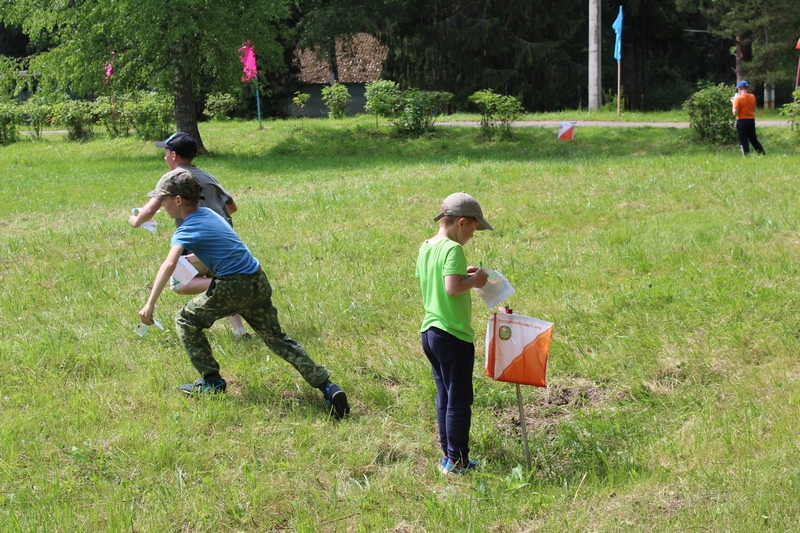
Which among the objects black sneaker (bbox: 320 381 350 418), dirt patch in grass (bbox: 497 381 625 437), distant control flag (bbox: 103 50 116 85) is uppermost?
distant control flag (bbox: 103 50 116 85)

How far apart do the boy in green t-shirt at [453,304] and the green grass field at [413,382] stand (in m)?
0.42

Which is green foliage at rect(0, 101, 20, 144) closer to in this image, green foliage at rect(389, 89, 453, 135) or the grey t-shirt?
green foliage at rect(389, 89, 453, 135)

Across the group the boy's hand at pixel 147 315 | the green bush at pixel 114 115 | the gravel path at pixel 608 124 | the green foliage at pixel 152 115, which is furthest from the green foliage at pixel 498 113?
the boy's hand at pixel 147 315

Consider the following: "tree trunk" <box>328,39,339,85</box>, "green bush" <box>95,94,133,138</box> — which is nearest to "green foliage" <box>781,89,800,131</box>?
"green bush" <box>95,94,133,138</box>

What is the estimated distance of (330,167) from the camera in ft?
66.8

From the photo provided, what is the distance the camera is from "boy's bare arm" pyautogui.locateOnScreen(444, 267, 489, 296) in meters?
4.40

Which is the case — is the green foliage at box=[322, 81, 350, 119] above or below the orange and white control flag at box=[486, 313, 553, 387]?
above

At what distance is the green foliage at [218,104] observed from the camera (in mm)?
35625

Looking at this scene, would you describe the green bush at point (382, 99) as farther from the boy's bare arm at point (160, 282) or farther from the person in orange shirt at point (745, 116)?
the boy's bare arm at point (160, 282)

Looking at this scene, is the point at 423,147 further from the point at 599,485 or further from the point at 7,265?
the point at 599,485

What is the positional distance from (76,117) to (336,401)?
28.5 metres

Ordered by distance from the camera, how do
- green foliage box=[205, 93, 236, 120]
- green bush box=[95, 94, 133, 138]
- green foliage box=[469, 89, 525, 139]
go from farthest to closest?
green foliage box=[205, 93, 236, 120] → green bush box=[95, 94, 133, 138] → green foliage box=[469, 89, 525, 139]

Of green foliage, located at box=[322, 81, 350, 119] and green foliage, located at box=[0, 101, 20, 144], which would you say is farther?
green foliage, located at box=[322, 81, 350, 119]

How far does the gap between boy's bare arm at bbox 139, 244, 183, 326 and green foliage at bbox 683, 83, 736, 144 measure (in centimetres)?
1572
